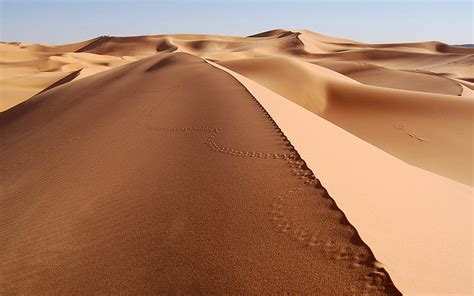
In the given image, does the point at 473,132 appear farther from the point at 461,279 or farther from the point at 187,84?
the point at 461,279

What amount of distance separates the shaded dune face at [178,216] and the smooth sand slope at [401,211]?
0.50 feet

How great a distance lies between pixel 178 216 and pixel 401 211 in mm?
1749

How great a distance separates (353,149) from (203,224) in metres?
2.78

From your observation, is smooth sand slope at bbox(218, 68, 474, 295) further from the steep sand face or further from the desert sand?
the steep sand face

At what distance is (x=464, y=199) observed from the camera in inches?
175

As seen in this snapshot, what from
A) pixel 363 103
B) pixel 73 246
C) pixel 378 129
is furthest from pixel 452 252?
pixel 363 103

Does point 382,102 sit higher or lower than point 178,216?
lower

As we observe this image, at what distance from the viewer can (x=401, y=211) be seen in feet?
10.5

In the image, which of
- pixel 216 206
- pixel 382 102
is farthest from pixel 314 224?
pixel 382 102

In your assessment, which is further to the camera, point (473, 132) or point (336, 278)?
point (473, 132)

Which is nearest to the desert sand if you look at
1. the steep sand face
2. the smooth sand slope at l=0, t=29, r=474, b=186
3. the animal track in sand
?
the animal track in sand

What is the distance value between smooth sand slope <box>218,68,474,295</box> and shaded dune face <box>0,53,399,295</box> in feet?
0.50

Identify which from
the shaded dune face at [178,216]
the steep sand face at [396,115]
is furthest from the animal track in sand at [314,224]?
the steep sand face at [396,115]

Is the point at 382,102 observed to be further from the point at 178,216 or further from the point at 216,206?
the point at 178,216
